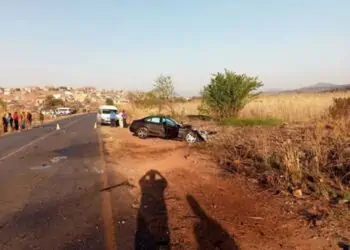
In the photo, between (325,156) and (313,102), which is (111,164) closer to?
(325,156)

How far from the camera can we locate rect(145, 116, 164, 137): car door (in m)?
25.8

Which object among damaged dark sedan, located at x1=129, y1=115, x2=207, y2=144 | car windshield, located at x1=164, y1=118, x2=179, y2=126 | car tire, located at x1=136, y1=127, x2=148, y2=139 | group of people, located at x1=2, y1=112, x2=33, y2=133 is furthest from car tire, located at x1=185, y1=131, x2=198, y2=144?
group of people, located at x1=2, y1=112, x2=33, y2=133

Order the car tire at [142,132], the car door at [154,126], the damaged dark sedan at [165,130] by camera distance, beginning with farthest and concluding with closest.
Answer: the car tire at [142,132] → the car door at [154,126] → the damaged dark sedan at [165,130]

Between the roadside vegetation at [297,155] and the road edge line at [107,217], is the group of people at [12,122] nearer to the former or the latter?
the roadside vegetation at [297,155]

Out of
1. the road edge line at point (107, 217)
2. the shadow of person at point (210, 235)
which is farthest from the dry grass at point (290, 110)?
the shadow of person at point (210, 235)

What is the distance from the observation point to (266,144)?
13.4m

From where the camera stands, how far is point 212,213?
808cm

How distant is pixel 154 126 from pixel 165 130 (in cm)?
87

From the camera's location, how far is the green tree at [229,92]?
31.9m

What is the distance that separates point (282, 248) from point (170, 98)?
41993mm

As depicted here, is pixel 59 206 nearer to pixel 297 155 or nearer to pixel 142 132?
pixel 297 155

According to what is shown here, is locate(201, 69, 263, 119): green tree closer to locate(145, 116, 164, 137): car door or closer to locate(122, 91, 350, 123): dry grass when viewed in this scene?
locate(122, 91, 350, 123): dry grass

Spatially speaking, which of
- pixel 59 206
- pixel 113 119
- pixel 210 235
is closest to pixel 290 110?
pixel 113 119

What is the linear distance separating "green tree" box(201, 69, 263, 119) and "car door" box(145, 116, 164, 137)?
7.73 m
